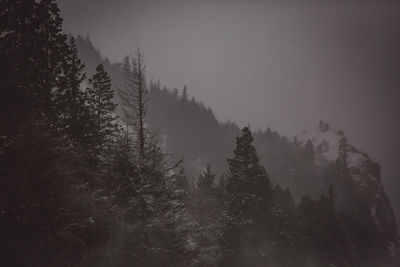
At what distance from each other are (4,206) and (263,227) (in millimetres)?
24312

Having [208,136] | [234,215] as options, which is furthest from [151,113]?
[234,215]

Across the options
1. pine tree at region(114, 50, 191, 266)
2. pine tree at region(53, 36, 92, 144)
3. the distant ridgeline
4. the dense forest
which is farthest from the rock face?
pine tree at region(53, 36, 92, 144)

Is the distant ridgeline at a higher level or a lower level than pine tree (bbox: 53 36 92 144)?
higher

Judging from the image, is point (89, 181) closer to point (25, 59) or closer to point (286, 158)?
point (25, 59)

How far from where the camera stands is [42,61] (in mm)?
16156

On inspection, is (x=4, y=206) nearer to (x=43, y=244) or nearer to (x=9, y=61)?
A: (x=43, y=244)

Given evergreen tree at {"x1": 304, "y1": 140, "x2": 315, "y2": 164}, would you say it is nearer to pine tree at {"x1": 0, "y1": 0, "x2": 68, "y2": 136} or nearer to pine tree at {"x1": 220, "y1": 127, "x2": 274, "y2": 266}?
pine tree at {"x1": 220, "y1": 127, "x2": 274, "y2": 266}

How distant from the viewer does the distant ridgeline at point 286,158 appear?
132m

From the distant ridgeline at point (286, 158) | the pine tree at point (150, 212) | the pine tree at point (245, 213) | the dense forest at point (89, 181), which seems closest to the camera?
the dense forest at point (89, 181)

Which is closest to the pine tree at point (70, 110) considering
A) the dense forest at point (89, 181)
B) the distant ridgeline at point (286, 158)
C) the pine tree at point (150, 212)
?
the dense forest at point (89, 181)

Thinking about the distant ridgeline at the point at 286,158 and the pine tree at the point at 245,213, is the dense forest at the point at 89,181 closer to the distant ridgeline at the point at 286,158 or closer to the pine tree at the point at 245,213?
the pine tree at the point at 245,213

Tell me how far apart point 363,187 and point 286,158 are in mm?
40174

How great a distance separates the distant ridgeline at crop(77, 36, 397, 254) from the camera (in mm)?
131500

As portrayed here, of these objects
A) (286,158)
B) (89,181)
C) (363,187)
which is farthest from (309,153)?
(89,181)
